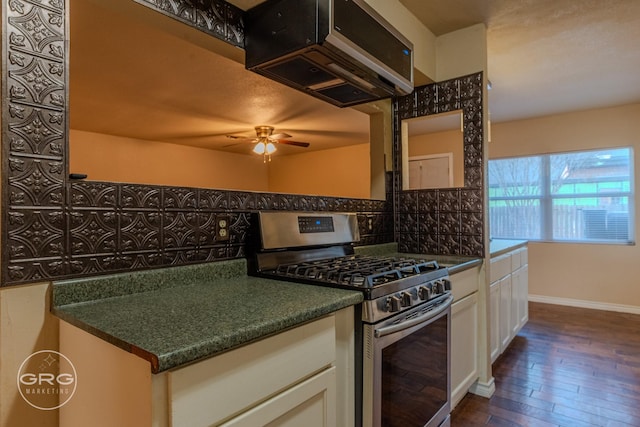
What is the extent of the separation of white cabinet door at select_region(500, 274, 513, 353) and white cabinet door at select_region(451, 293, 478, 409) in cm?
57

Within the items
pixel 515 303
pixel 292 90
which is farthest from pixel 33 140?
pixel 515 303

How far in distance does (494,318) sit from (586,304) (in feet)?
8.50

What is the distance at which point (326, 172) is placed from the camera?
5.99m

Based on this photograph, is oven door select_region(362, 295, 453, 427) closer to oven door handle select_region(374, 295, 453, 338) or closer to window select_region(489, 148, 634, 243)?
oven door handle select_region(374, 295, 453, 338)

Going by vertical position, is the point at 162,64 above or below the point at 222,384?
above

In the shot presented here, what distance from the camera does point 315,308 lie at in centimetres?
101

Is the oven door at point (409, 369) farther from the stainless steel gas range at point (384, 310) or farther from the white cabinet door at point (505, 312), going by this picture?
the white cabinet door at point (505, 312)

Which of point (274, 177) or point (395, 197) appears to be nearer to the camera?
point (395, 197)

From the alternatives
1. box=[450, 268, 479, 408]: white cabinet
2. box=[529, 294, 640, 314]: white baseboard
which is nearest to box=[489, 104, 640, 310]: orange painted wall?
box=[529, 294, 640, 314]: white baseboard

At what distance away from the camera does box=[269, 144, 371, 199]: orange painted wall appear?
5.59 m

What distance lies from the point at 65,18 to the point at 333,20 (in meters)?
0.84

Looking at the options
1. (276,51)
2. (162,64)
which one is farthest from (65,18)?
(162,64)

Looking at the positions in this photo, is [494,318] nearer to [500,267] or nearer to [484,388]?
[500,267]

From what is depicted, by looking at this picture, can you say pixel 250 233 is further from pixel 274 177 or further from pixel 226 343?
pixel 274 177
